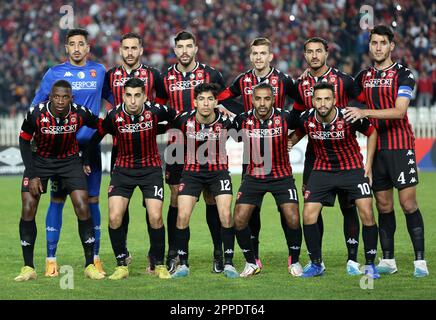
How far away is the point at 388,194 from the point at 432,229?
356 centimetres

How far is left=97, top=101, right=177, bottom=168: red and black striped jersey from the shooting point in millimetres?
9859

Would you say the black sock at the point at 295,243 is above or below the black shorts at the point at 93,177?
below

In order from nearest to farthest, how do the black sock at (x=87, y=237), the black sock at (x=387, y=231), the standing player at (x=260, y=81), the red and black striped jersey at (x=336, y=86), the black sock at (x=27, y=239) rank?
the black sock at (x=27, y=239) < the black sock at (x=87, y=237) < the black sock at (x=387, y=231) < the red and black striped jersey at (x=336, y=86) < the standing player at (x=260, y=81)

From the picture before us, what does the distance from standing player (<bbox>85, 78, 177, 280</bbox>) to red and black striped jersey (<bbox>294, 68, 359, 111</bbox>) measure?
1461mm

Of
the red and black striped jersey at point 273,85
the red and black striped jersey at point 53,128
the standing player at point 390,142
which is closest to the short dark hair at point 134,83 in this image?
the red and black striped jersey at point 53,128

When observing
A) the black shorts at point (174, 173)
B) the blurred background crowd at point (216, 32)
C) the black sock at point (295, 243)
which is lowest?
the black sock at point (295, 243)

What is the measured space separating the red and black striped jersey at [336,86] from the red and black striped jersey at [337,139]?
0.45 metres

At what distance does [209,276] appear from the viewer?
32.3 feet

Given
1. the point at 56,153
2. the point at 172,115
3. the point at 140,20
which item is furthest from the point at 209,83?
the point at 140,20

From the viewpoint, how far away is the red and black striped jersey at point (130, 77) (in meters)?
10.4

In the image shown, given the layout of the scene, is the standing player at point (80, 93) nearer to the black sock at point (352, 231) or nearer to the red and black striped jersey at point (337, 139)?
the red and black striped jersey at point (337, 139)

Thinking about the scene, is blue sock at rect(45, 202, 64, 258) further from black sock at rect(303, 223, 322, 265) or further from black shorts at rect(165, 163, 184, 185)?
black sock at rect(303, 223, 322, 265)

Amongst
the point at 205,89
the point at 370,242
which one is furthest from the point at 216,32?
the point at 370,242

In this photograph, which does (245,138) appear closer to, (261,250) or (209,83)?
(209,83)
